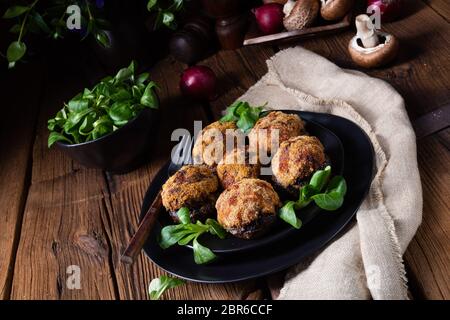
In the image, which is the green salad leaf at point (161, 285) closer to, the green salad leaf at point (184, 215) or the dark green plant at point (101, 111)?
the green salad leaf at point (184, 215)

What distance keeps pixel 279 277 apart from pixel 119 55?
876mm

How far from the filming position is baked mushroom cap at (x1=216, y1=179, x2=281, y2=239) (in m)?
0.78

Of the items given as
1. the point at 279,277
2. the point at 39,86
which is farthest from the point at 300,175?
the point at 39,86

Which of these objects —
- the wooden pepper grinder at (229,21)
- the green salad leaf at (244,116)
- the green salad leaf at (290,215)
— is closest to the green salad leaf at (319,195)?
the green salad leaf at (290,215)

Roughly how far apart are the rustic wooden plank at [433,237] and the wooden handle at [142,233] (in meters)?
0.40

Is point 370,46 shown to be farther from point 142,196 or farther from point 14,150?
point 14,150

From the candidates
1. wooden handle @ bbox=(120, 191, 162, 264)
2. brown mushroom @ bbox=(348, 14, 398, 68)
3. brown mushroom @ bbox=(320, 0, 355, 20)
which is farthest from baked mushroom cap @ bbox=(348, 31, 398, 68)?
wooden handle @ bbox=(120, 191, 162, 264)

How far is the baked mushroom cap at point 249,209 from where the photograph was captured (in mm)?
781

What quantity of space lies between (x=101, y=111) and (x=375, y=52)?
1.99ft

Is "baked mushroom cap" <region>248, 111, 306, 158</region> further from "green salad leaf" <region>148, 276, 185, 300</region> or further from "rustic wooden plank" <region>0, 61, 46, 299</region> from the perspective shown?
"rustic wooden plank" <region>0, 61, 46, 299</region>

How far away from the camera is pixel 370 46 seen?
3.93ft

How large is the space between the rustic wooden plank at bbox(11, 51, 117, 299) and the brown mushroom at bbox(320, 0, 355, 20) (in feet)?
2.25

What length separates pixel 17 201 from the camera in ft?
3.92
